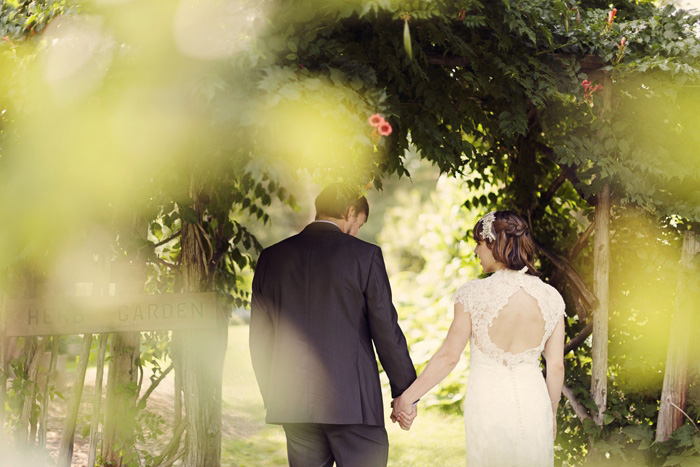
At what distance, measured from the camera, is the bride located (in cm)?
366

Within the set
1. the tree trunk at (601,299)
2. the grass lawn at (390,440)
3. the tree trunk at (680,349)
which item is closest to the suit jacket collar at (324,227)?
the tree trunk at (601,299)

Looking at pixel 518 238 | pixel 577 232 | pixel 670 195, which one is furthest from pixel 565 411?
pixel 518 238

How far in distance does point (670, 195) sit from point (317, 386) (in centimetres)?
247

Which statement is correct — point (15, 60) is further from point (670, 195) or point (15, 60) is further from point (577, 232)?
point (577, 232)

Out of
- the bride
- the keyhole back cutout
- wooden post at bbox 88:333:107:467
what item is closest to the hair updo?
the bride

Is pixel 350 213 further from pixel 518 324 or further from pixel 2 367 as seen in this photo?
pixel 2 367

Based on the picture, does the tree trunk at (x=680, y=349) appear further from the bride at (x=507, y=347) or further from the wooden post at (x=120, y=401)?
the wooden post at (x=120, y=401)

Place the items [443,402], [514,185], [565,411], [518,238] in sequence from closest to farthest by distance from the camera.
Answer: [518,238]
[565,411]
[514,185]
[443,402]

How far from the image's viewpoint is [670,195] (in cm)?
459

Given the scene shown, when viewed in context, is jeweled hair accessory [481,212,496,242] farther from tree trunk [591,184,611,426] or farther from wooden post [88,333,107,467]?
wooden post [88,333,107,467]

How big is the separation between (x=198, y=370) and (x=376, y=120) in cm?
283

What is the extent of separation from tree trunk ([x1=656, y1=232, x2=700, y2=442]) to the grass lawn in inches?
126

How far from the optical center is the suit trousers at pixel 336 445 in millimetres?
3602

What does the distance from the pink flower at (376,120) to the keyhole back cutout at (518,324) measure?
1073 millimetres
